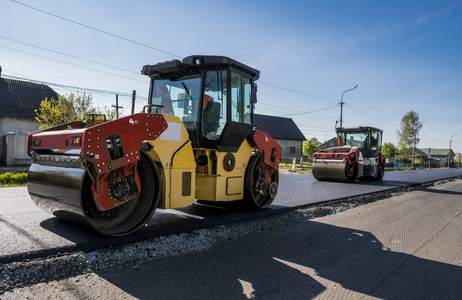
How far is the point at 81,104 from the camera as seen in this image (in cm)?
1917

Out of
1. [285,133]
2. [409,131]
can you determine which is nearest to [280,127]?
[285,133]

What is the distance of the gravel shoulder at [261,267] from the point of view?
8.48 ft

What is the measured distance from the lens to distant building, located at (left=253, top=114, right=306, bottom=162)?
39.9 m

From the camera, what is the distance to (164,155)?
3.87 m

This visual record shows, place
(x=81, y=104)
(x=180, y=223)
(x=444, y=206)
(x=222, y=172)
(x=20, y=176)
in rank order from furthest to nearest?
(x=81, y=104), (x=20, y=176), (x=444, y=206), (x=222, y=172), (x=180, y=223)

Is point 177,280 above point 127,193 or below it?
below

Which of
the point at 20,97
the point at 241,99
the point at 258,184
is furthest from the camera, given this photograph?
the point at 20,97

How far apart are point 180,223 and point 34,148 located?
6.85 feet

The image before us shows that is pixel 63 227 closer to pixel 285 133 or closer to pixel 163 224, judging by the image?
pixel 163 224

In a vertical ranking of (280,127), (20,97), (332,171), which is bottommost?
(332,171)

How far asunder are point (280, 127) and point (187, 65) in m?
37.3

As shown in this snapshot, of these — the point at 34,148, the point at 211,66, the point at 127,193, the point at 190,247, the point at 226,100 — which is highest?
the point at 211,66

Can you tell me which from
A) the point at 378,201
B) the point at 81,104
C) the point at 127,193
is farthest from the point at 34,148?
the point at 81,104

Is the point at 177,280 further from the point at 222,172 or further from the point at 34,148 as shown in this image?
the point at 34,148
